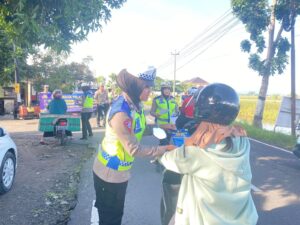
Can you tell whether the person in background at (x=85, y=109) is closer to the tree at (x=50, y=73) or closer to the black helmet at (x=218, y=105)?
the black helmet at (x=218, y=105)

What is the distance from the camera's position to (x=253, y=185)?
21.3 ft

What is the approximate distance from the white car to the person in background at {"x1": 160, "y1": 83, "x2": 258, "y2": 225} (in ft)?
14.0

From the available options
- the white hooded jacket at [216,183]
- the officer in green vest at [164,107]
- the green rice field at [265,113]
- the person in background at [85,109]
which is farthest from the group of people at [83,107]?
the green rice field at [265,113]

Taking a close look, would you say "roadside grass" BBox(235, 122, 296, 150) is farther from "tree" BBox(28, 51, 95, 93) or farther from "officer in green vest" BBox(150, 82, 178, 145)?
"tree" BBox(28, 51, 95, 93)

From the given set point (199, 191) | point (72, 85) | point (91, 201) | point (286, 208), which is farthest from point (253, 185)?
point (72, 85)

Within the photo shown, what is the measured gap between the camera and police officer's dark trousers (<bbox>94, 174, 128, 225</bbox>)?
2.90 m

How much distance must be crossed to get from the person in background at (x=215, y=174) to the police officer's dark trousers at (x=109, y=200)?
0.89 meters

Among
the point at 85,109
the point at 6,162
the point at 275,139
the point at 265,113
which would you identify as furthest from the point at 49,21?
the point at 265,113

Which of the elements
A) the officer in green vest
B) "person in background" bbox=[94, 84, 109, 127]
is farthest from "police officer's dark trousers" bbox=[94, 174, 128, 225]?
"person in background" bbox=[94, 84, 109, 127]

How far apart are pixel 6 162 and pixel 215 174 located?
4719 millimetres

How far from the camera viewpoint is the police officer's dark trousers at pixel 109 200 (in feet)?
9.52

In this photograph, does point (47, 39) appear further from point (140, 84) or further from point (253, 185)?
point (253, 185)

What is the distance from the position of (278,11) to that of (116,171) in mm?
15218

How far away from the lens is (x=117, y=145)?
2.81 m
